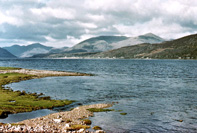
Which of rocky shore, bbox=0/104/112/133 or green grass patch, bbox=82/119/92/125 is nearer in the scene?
rocky shore, bbox=0/104/112/133

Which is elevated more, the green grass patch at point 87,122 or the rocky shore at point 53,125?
the rocky shore at point 53,125

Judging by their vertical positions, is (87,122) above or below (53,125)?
below

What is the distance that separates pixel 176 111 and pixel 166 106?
362 centimetres

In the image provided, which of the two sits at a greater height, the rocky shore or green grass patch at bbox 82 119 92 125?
the rocky shore

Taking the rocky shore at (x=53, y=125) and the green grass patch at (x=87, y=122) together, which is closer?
the rocky shore at (x=53, y=125)

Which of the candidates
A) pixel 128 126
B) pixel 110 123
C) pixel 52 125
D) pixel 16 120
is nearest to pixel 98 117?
pixel 110 123

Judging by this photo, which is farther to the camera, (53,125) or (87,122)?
(87,122)

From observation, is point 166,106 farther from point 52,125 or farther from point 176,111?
point 52,125

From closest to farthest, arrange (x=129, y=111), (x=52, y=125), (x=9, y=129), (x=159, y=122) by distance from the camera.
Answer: (x=9, y=129) → (x=52, y=125) → (x=159, y=122) → (x=129, y=111)

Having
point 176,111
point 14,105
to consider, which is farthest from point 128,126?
point 14,105

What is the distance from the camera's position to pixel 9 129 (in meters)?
24.3

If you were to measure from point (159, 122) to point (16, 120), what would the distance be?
73.6 ft

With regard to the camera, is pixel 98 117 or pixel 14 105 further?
pixel 14 105

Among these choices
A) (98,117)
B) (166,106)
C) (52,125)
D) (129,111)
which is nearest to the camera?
(52,125)
